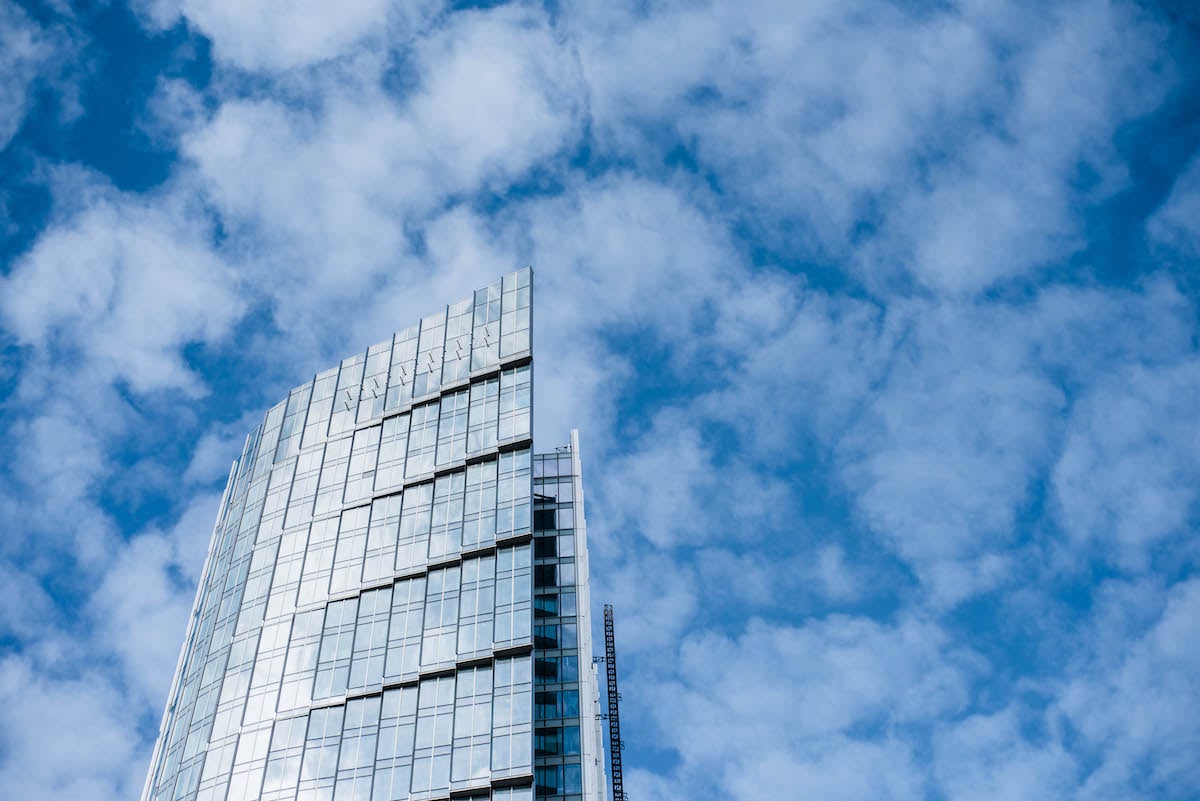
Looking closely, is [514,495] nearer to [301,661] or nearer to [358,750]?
[301,661]

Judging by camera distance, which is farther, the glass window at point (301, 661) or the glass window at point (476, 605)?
the glass window at point (301, 661)

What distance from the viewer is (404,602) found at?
9450 centimetres

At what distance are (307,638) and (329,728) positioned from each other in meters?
10.1

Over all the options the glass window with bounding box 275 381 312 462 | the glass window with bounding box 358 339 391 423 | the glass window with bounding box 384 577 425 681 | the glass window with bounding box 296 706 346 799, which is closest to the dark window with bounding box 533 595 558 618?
the glass window with bounding box 384 577 425 681

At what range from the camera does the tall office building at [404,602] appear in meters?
85.2

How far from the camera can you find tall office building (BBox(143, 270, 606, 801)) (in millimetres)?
85188

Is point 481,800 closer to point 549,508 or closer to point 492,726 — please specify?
point 492,726

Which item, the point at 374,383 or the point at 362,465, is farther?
the point at 374,383

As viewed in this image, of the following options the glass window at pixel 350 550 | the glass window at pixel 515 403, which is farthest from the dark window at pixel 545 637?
the glass window at pixel 350 550

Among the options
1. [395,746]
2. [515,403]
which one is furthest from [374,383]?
[395,746]

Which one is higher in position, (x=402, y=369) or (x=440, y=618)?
(x=402, y=369)

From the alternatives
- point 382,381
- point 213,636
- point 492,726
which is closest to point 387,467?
point 382,381

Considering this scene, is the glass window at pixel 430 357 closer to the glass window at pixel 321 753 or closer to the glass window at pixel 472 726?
the glass window at pixel 472 726

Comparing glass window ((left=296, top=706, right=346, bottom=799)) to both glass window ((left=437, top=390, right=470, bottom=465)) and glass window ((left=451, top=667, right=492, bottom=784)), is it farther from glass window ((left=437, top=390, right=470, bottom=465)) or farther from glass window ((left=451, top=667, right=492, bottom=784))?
glass window ((left=437, top=390, right=470, bottom=465))
